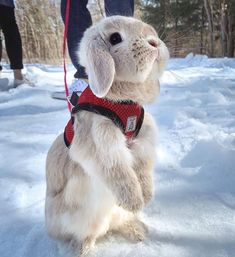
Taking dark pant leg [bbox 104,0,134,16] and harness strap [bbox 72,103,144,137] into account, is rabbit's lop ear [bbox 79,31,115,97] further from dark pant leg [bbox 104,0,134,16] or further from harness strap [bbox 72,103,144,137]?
dark pant leg [bbox 104,0,134,16]

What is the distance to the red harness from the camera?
4.36ft

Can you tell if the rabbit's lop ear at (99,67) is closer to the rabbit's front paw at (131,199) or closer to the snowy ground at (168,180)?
the rabbit's front paw at (131,199)

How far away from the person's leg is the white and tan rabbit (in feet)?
9.34

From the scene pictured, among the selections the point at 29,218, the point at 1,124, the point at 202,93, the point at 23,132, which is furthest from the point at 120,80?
the point at 202,93

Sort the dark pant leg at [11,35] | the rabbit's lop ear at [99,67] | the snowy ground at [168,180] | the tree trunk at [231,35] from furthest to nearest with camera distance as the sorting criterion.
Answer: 1. the tree trunk at [231,35]
2. the dark pant leg at [11,35]
3. the snowy ground at [168,180]
4. the rabbit's lop ear at [99,67]

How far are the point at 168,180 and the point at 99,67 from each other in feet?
3.01

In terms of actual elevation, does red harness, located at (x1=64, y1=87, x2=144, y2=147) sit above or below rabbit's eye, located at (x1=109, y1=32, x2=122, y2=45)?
below

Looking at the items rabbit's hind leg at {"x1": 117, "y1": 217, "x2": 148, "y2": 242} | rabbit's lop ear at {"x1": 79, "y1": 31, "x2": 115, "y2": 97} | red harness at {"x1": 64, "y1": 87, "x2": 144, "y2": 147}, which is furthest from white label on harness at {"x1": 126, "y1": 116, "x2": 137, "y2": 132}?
rabbit's hind leg at {"x1": 117, "y1": 217, "x2": 148, "y2": 242}

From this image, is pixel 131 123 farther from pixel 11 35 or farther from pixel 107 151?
pixel 11 35

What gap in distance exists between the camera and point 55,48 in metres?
6.91

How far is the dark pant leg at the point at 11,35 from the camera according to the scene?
4148 millimetres

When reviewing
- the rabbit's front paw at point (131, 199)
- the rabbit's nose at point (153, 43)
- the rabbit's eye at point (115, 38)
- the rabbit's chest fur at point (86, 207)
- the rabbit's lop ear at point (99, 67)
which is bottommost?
the rabbit's chest fur at point (86, 207)

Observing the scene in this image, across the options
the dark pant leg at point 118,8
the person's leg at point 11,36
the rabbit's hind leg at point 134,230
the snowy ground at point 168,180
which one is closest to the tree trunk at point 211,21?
the person's leg at point 11,36

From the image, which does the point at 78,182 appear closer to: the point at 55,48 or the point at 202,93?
the point at 202,93
